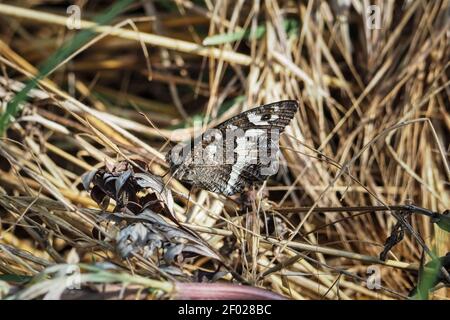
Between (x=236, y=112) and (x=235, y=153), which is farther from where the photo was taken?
(x=236, y=112)

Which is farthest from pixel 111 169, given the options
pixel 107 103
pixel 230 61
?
pixel 107 103

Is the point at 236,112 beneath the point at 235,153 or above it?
above

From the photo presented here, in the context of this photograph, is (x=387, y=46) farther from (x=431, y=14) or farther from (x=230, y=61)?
(x=230, y=61)
